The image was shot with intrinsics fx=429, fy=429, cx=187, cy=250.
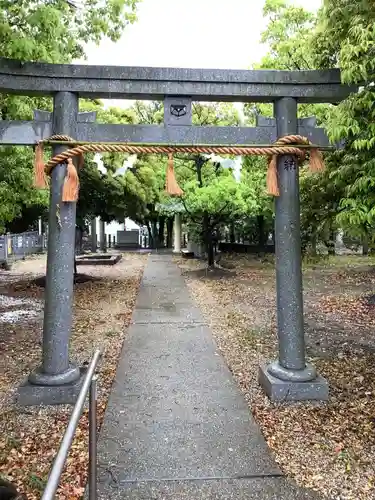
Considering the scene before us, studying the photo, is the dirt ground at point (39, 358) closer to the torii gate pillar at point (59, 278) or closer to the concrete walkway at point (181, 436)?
the concrete walkway at point (181, 436)

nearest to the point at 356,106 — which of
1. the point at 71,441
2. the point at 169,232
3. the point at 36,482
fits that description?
the point at 71,441

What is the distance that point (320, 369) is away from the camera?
17.6 feet

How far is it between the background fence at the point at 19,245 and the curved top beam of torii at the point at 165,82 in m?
14.6

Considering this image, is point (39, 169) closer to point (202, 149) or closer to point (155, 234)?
point (202, 149)

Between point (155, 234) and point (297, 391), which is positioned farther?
point (155, 234)

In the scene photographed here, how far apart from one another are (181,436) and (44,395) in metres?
1.46

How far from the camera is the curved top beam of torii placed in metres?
4.20

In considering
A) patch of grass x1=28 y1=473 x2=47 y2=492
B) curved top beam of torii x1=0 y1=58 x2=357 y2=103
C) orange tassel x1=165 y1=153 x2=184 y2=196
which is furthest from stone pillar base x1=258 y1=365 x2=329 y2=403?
curved top beam of torii x1=0 y1=58 x2=357 y2=103

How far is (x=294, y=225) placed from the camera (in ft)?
14.4

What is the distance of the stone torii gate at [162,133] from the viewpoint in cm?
421

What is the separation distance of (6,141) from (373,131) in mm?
3415

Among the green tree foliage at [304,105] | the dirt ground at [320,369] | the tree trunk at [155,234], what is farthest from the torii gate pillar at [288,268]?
the tree trunk at [155,234]

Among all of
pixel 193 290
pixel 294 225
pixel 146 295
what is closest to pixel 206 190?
pixel 193 290

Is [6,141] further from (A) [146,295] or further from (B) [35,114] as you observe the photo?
(A) [146,295]
